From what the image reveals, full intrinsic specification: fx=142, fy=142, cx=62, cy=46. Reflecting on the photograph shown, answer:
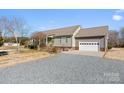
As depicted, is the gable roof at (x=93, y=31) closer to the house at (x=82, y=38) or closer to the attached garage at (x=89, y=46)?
the house at (x=82, y=38)

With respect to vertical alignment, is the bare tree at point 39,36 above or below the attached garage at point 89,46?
above

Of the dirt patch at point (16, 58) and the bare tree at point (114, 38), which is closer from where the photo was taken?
the dirt patch at point (16, 58)

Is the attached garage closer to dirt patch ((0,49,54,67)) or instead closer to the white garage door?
the white garage door

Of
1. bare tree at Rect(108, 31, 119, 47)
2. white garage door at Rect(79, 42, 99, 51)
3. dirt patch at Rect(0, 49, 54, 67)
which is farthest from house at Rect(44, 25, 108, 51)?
bare tree at Rect(108, 31, 119, 47)

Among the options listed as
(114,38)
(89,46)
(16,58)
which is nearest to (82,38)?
(89,46)

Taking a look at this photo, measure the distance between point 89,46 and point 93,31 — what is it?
2646 mm

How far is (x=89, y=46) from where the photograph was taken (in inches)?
838

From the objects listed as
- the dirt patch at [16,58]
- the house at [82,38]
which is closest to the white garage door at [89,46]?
the house at [82,38]

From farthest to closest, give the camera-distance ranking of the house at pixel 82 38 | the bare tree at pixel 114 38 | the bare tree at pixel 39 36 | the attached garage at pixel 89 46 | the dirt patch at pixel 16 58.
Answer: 1. the bare tree at pixel 114 38
2. the bare tree at pixel 39 36
3. the attached garage at pixel 89 46
4. the house at pixel 82 38
5. the dirt patch at pixel 16 58

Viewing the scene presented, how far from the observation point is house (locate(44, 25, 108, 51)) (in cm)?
2005

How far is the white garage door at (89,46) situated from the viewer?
66.9 ft

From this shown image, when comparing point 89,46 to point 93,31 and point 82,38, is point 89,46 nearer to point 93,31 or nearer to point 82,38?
point 82,38

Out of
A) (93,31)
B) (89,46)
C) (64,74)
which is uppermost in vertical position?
(93,31)
